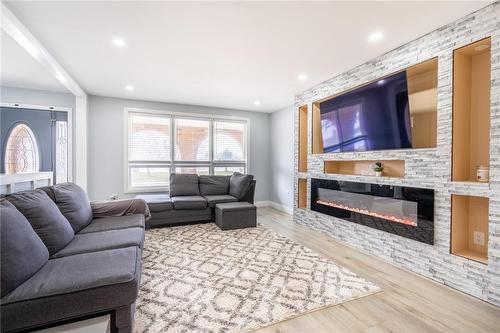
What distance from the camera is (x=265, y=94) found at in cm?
453

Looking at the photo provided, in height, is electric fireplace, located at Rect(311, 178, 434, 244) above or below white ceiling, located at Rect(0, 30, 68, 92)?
below

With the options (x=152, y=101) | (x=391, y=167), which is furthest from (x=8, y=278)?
(x=152, y=101)

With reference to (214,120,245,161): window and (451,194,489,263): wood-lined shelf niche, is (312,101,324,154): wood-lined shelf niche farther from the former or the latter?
(214,120,245,161): window

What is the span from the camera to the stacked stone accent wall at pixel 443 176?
6.31ft

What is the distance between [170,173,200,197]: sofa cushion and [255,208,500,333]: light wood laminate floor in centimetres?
322

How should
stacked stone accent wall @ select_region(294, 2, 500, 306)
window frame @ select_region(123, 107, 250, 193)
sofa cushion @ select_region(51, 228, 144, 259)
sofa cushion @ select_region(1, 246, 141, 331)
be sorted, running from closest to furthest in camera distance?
sofa cushion @ select_region(1, 246, 141, 331), sofa cushion @ select_region(51, 228, 144, 259), stacked stone accent wall @ select_region(294, 2, 500, 306), window frame @ select_region(123, 107, 250, 193)

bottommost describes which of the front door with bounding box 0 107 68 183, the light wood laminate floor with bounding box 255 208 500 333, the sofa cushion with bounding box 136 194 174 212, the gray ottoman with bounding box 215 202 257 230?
the light wood laminate floor with bounding box 255 208 500 333

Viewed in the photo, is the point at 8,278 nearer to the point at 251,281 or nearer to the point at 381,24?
the point at 251,281

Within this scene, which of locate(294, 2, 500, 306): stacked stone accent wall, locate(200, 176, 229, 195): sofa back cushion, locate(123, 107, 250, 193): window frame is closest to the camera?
locate(294, 2, 500, 306): stacked stone accent wall

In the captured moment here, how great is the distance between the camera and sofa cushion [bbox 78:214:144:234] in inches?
94.7

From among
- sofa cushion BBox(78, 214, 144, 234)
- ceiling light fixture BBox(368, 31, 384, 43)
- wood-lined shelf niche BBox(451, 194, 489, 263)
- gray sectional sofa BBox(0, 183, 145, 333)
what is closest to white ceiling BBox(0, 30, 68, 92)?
gray sectional sofa BBox(0, 183, 145, 333)

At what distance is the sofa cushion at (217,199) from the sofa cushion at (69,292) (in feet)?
8.90

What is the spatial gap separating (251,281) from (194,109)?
4.27m

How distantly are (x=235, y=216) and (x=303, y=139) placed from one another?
6.50 ft
